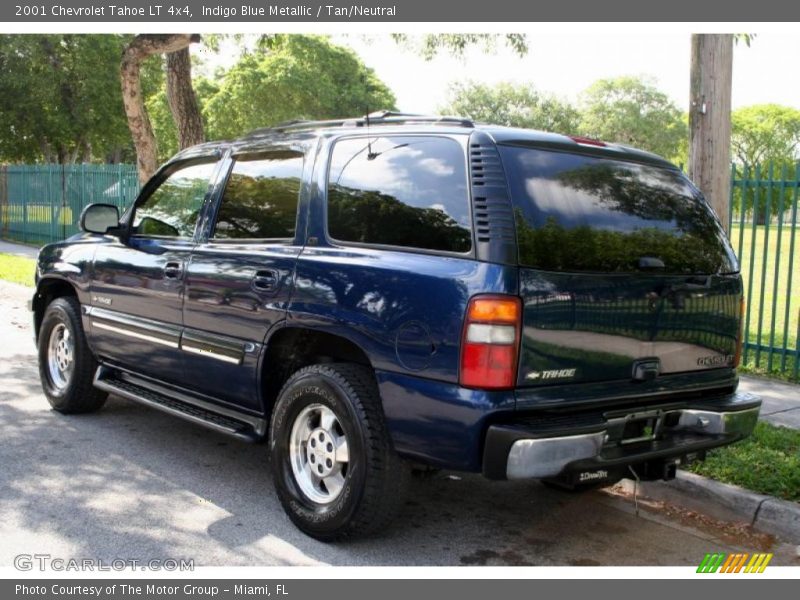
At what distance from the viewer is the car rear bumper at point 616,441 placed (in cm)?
349

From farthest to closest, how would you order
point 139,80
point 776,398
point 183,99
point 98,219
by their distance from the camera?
point 139,80
point 183,99
point 776,398
point 98,219

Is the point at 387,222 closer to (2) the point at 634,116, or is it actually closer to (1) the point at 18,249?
(1) the point at 18,249

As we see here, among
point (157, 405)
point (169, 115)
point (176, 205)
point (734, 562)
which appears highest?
point (169, 115)

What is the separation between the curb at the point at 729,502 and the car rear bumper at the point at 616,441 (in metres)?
0.56

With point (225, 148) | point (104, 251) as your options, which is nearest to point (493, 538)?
point (225, 148)

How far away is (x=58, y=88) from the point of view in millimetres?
31109

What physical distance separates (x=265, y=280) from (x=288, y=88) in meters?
36.0

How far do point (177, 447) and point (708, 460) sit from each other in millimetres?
3496

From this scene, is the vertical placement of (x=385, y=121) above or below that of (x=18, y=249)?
above

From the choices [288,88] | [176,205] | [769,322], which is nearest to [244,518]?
[176,205]

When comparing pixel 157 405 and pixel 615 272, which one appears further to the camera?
pixel 157 405

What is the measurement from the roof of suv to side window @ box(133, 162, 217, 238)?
0.80 ft

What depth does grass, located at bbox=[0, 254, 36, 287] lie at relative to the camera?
47.6 ft

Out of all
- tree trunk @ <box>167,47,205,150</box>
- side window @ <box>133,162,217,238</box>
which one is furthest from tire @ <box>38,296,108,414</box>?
tree trunk @ <box>167,47,205,150</box>
